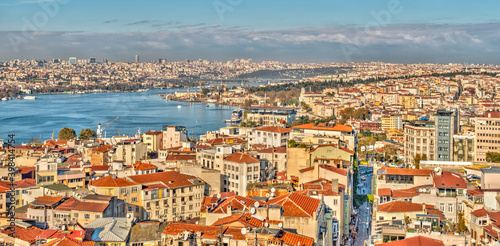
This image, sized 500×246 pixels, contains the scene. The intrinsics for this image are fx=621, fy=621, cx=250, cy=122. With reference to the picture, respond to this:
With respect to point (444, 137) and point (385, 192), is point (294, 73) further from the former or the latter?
point (385, 192)

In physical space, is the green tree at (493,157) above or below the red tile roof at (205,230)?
below

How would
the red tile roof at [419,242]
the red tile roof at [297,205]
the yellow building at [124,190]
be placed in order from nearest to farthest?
the red tile roof at [419,242] → the red tile roof at [297,205] → the yellow building at [124,190]

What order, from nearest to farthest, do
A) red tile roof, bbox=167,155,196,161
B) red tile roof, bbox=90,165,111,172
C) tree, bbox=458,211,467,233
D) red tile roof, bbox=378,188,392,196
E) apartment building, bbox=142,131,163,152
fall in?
tree, bbox=458,211,467,233
red tile roof, bbox=378,188,392,196
red tile roof, bbox=90,165,111,172
red tile roof, bbox=167,155,196,161
apartment building, bbox=142,131,163,152

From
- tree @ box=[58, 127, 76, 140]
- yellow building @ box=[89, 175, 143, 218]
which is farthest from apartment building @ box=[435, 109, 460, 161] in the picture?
tree @ box=[58, 127, 76, 140]

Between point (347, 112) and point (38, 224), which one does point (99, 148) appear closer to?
point (38, 224)

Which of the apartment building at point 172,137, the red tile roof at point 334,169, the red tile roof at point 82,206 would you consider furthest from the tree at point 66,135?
the red tile roof at point 82,206

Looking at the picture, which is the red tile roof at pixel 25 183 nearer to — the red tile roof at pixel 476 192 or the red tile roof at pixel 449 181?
the red tile roof at pixel 449 181

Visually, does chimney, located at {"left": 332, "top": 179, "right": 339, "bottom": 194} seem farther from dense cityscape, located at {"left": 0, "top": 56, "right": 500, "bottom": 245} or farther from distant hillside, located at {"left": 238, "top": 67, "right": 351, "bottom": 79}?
distant hillside, located at {"left": 238, "top": 67, "right": 351, "bottom": 79}
